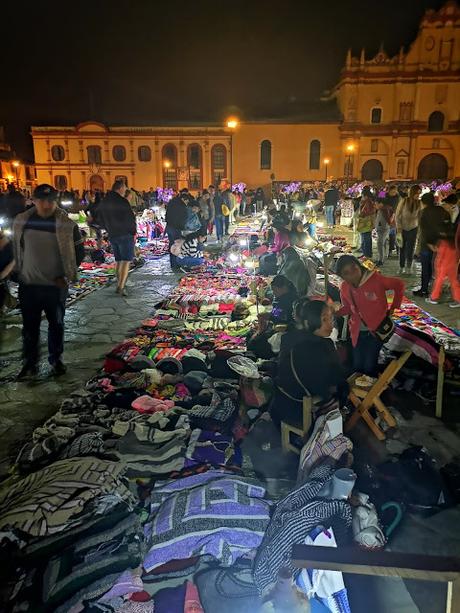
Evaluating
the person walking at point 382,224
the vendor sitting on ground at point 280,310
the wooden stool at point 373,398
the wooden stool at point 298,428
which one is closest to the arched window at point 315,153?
the person walking at point 382,224

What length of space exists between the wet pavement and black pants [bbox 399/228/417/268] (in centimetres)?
497

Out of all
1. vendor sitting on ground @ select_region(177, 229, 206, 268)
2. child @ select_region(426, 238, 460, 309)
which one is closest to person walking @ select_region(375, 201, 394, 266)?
child @ select_region(426, 238, 460, 309)

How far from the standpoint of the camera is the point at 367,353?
15.5 ft

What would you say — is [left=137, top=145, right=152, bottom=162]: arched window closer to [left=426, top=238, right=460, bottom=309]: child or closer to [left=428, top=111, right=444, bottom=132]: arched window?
[left=428, top=111, right=444, bottom=132]: arched window

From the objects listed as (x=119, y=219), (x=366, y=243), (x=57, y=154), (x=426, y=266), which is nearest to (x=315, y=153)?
(x=57, y=154)

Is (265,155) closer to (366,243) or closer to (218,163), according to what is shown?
(218,163)

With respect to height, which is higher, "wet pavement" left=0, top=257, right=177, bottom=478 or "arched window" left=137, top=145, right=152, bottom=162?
"arched window" left=137, top=145, right=152, bottom=162

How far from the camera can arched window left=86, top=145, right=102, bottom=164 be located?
1869 inches

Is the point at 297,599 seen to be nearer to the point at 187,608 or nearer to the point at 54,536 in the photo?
the point at 187,608

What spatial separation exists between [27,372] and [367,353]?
11.8 feet

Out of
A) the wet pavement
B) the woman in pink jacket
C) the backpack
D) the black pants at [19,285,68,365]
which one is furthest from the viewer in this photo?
the backpack

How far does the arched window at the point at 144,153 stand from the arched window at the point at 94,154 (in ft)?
12.8

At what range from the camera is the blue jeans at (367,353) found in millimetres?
4668

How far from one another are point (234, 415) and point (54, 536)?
1.85 metres
